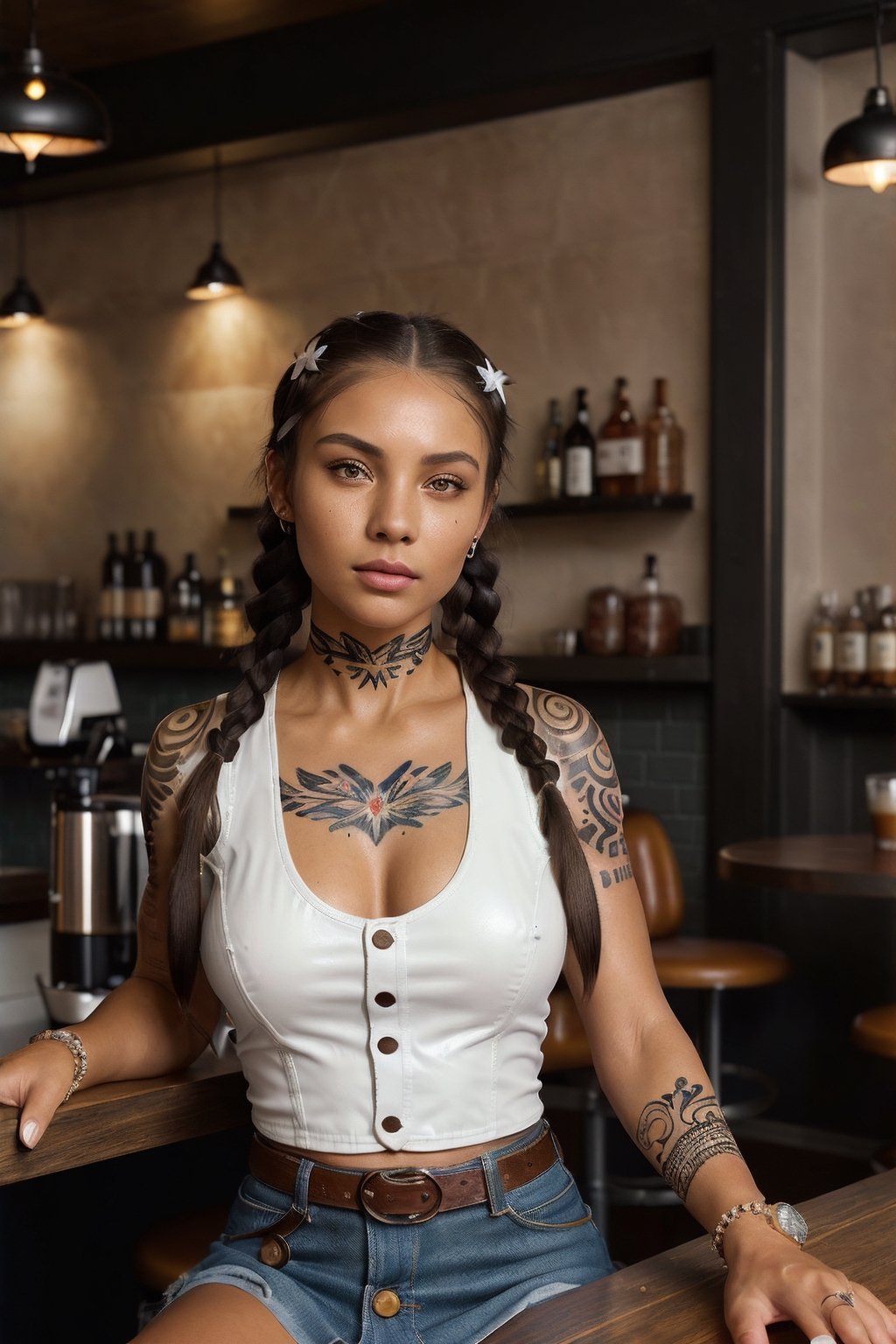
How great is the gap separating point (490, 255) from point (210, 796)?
156 inches

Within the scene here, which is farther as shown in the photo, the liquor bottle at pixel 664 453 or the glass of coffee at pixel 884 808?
the liquor bottle at pixel 664 453

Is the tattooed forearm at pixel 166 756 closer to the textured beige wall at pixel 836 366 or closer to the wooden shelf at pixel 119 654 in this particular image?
the textured beige wall at pixel 836 366

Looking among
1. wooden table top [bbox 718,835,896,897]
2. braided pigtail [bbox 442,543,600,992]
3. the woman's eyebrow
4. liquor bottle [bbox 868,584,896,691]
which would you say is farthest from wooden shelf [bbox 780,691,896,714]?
the woman's eyebrow

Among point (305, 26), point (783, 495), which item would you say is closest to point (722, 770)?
point (783, 495)

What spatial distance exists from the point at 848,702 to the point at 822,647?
19 centimetres

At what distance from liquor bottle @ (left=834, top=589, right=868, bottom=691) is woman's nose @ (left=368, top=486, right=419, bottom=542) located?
10.4ft

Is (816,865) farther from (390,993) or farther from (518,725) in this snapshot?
(390,993)

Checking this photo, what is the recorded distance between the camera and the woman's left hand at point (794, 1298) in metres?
1.07

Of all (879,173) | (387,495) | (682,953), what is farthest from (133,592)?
(387,495)

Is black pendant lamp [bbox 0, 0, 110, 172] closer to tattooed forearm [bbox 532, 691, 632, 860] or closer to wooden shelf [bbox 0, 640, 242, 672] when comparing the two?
wooden shelf [bbox 0, 640, 242, 672]

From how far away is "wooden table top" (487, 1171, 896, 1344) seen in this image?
1.12 metres

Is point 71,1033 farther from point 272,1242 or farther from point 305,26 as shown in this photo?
point 305,26

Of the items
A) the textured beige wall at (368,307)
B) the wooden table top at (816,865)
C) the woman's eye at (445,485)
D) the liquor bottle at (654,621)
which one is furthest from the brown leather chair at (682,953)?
the woman's eye at (445,485)

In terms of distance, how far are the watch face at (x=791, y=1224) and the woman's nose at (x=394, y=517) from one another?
0.65 meters
